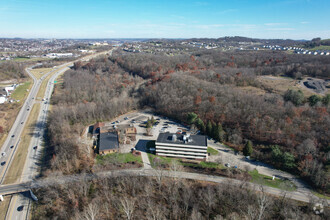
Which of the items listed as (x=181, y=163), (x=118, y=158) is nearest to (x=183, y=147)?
(x=181, y=163)

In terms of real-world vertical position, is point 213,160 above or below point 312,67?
below

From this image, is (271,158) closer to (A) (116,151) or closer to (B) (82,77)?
(A) (116,151)

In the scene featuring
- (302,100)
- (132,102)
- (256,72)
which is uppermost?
(256,72)

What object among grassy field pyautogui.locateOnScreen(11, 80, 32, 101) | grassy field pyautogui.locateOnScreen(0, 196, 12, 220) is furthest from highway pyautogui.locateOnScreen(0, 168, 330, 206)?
grassy field pyautogui.locateOnScreen(11, 80, 32, 101)

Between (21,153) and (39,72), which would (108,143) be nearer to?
(21,153)

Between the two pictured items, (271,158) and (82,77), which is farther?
(82,77)

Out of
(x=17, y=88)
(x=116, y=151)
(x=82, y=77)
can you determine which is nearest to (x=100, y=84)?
(x=82, y=77)
